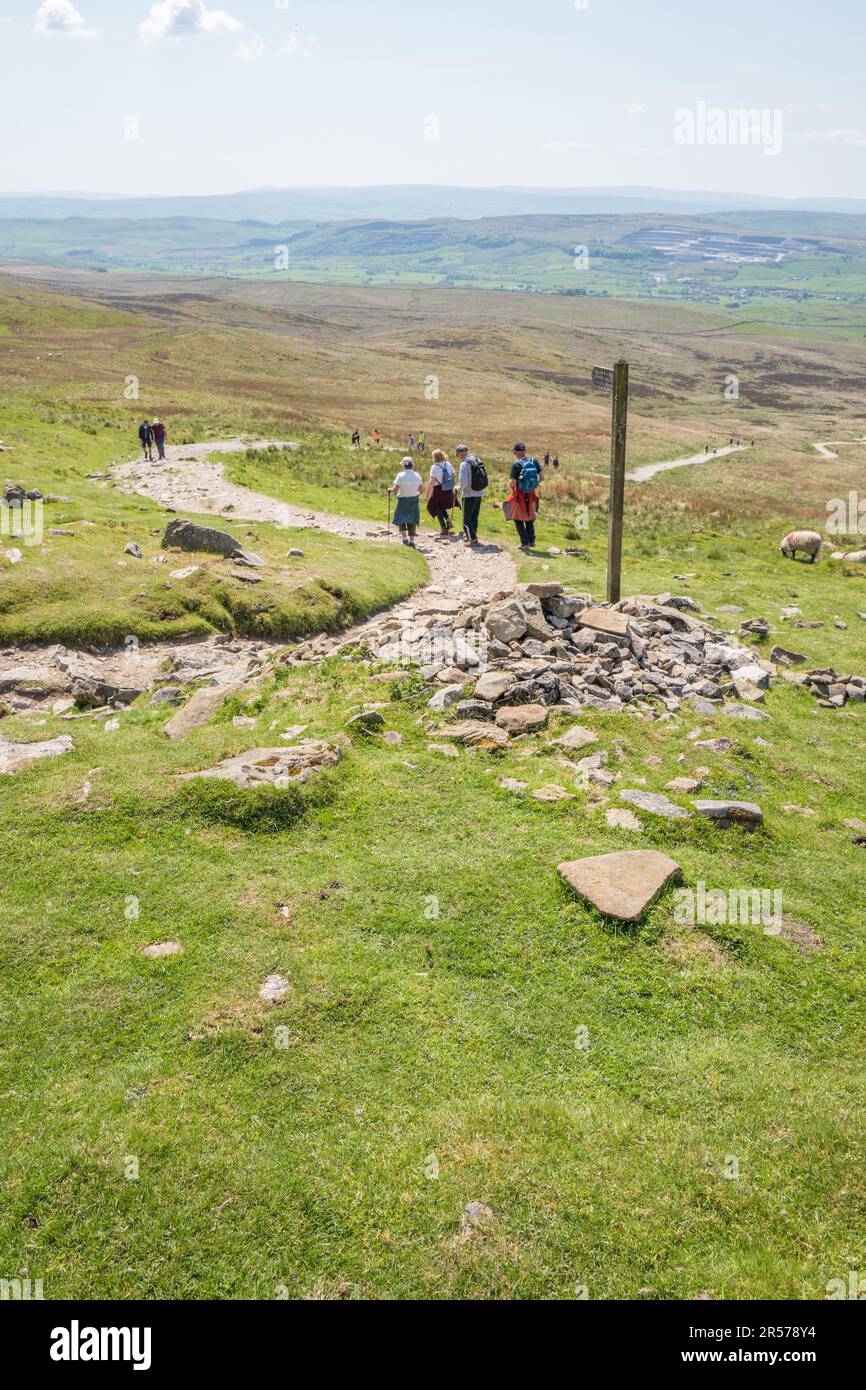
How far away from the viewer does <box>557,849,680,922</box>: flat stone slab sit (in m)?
10.2

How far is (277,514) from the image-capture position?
31.6 m

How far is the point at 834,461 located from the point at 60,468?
257 ft

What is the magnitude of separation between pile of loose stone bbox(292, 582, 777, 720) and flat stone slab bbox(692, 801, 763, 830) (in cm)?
356

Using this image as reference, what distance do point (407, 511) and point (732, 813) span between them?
18.7 metres

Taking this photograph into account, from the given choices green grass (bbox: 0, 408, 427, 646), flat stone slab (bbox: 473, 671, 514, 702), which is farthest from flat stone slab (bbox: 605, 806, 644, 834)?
green grass (bbox: 0, 408, 427, 646)

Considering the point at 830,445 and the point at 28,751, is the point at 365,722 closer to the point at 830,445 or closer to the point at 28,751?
the point at 28,751

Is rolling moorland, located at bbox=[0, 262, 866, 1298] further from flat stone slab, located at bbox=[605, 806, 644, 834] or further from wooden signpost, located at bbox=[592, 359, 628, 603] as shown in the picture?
wooden signpost, located at bbox=[592, 359, 628, 603]

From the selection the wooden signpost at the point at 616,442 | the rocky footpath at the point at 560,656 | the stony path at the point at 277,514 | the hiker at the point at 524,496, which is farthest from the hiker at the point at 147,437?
the wooden signpost at the point at 616,442

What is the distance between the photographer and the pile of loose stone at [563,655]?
1599 cm

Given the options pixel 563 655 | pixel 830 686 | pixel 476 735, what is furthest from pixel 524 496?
pixel 476 735

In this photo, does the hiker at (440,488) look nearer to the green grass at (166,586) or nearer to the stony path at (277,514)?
the stony path at (277,514)

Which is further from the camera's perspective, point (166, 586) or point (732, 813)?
point (166, 586)

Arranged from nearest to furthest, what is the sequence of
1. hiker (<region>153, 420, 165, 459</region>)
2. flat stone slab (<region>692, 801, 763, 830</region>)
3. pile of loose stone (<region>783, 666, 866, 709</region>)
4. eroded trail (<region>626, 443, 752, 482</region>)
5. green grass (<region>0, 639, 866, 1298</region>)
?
green grass (<region>0, 639, 866, 1298</region>)
flat stone slab (<region>692, 801, 763, 830</region>)
pile of loose stone (<region>783, 666, 866, 709</region>)
hiker (<region>153, 420, 165, 459</region>)
eroded trail (<region>626, 443, 752, 482</region>)

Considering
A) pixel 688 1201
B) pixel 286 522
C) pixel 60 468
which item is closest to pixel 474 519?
pixel 286 522
